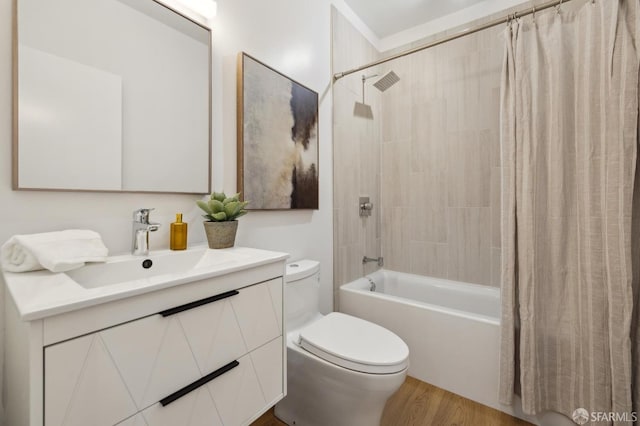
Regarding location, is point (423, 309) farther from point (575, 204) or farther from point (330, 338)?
point (575, 204)

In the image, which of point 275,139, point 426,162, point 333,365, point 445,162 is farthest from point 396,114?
point 333,365

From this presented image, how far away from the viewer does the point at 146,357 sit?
0.64m

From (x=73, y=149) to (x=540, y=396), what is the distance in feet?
7.32

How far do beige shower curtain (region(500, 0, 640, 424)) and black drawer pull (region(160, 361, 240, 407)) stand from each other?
53.9 inches

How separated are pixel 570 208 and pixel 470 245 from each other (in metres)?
0.89

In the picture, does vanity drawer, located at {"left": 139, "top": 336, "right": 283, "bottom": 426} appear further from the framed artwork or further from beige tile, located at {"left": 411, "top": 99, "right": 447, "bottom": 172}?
beige tile, located at {"left": 411, "top": 99, "right": 447, "bottom": 172}

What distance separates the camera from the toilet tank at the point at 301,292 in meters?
1.42

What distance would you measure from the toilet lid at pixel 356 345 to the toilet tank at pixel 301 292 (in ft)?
0.34

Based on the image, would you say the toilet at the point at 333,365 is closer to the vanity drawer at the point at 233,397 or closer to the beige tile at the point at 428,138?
the vanity drawer at the point at 233,397

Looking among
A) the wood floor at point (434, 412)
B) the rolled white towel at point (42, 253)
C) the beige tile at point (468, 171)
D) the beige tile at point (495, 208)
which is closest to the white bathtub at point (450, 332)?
the wood floor at point (434, 412)

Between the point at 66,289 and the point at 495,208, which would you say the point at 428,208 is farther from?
the point at 66,289

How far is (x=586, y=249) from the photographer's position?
1271 mm

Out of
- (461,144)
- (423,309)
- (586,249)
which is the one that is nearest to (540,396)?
(423,309)

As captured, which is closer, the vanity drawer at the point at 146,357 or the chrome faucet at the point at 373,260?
the vanity drawer at the point at 146,357
